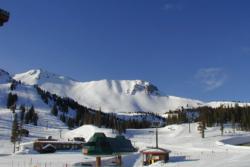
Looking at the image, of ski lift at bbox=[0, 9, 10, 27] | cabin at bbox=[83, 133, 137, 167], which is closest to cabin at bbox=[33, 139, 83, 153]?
cabin at bbox=[83, 133, 137, 167]

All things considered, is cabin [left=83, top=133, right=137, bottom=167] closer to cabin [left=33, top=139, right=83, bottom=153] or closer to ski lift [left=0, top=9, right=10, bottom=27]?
ski lift [left=0, top=9, right=10, bottom=27]

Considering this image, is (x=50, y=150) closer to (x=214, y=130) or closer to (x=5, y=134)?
(x=5, y=134)

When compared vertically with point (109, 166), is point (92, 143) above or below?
above

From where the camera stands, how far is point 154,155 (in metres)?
74.1

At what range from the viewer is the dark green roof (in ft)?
211

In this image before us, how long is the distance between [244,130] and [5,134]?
10948 cm

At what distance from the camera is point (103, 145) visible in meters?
65.6

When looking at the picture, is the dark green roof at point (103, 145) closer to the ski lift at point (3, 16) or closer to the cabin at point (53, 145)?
the ski lift at point (3, 16)

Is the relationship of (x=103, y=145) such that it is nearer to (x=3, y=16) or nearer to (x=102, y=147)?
(x=102, y=147)

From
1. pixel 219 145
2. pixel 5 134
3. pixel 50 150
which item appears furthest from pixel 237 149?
pixel 5 134

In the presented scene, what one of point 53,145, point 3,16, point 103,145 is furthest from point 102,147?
point 53,145

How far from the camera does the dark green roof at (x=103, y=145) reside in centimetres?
6438

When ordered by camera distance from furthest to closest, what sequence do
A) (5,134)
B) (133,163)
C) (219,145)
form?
(5,134), (219,145), (133,163)

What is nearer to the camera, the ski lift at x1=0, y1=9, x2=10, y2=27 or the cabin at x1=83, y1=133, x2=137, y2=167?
the ski lift at x1=0, y1=9, x2=10, y2=27
